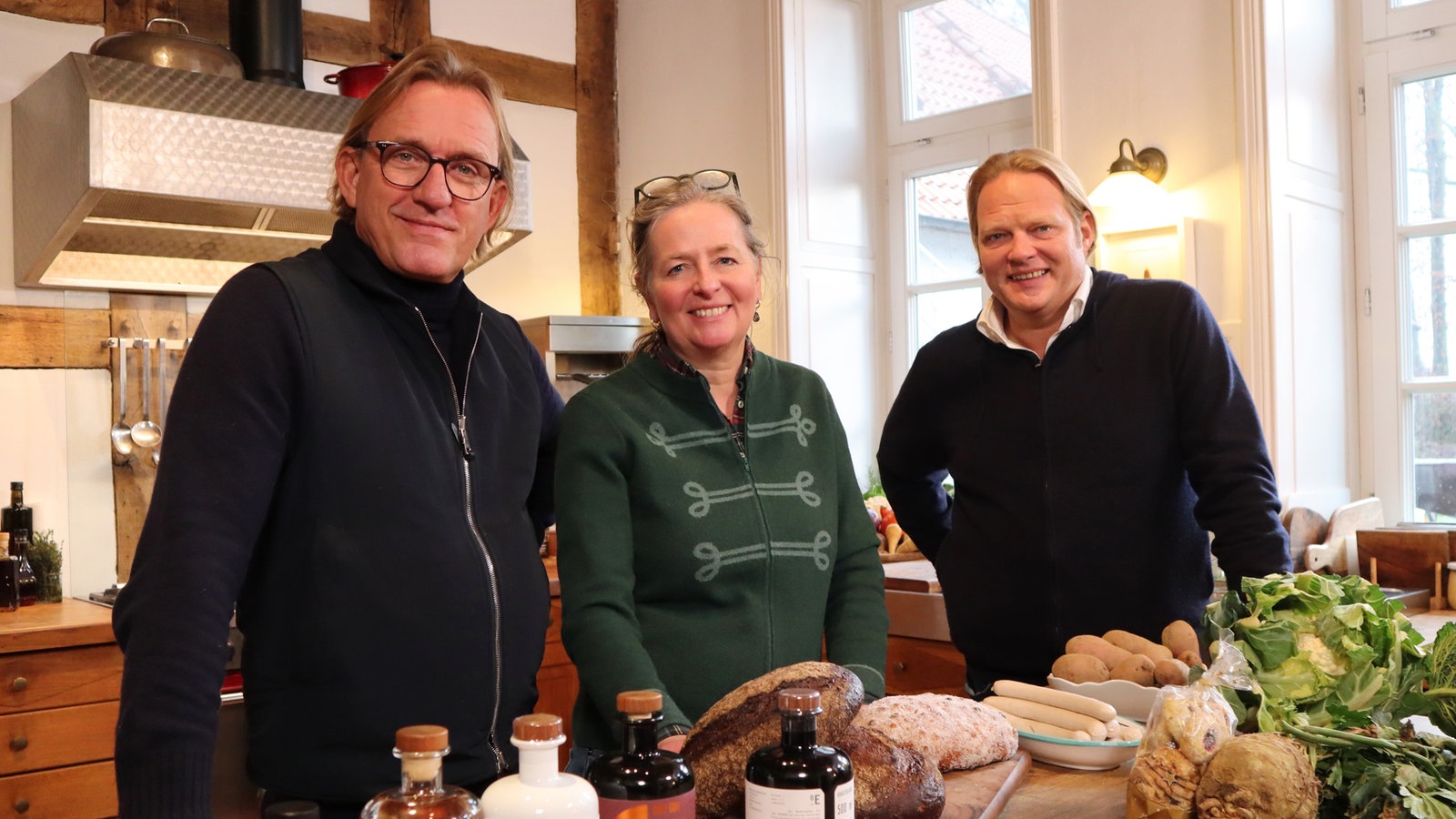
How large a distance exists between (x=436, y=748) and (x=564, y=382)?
157 inches

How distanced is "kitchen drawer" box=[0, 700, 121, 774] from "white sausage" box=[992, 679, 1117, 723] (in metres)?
2.31

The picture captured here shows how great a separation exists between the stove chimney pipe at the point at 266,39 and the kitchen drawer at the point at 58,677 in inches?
72.8

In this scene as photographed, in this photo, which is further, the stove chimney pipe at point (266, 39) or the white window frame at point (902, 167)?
the white window frame at point (902, 167)

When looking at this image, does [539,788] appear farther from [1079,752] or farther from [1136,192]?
[1136,192]

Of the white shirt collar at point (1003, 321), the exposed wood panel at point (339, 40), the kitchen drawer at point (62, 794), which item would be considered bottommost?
the kitchen drawer at point (62, 794)

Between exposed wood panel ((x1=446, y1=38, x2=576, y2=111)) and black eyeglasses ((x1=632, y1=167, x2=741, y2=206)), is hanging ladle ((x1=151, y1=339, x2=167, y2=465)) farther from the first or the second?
black eyeglasses ((x1=632, y1=167, x2=741, y2=206))

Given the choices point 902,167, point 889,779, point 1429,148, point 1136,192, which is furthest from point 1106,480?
point 902,167

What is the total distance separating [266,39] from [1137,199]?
9.15 feet

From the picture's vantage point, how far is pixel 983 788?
126 cm

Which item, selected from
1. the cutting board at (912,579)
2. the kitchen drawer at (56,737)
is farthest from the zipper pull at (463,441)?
the kitchen drawer at (56,737)

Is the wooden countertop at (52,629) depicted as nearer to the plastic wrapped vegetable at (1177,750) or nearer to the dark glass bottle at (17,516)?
the dark glass bottle at (17,516)

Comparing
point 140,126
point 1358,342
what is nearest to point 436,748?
point 140,126

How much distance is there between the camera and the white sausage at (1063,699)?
143 centimetres

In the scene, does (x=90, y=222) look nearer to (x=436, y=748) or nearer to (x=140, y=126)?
(x=140, y=126)
